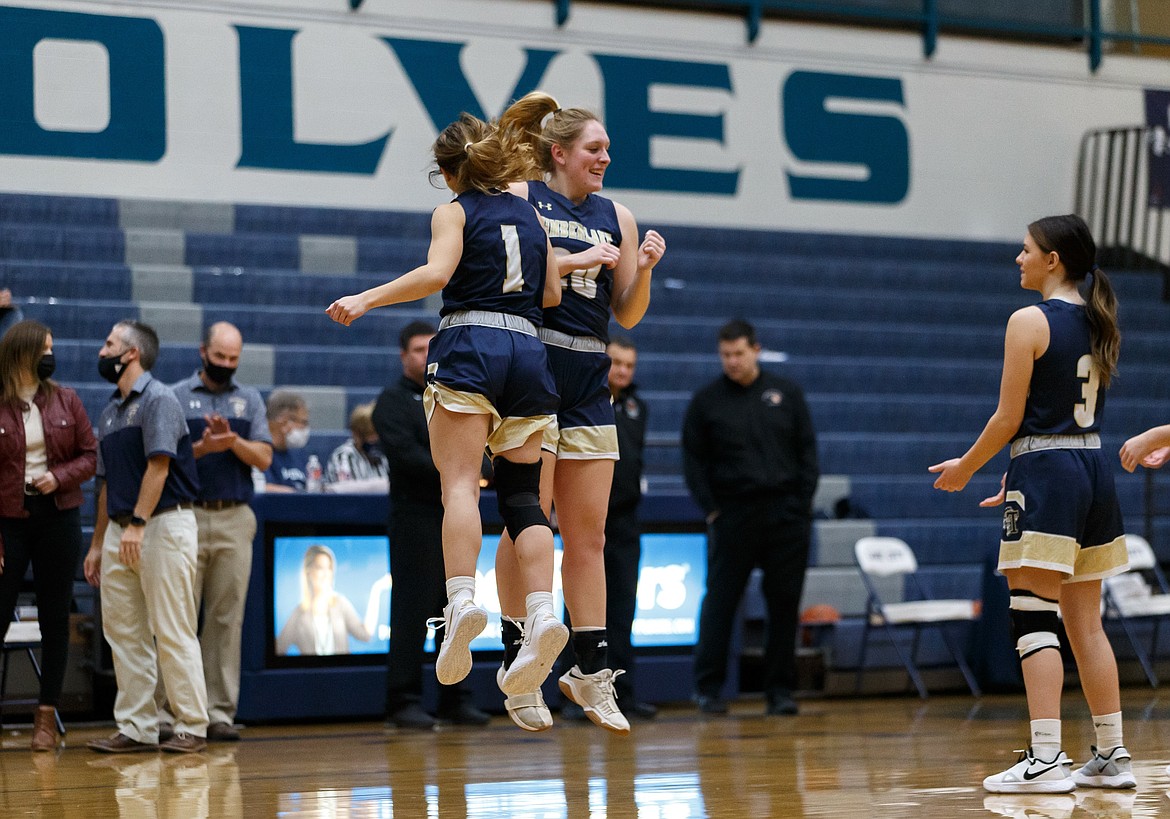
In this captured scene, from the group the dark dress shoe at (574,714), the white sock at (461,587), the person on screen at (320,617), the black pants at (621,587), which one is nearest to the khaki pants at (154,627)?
the person on screen at (320,617)

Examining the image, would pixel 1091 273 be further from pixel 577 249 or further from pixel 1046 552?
pixel 577 249

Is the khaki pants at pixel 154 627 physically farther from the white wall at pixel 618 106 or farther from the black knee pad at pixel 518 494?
the white wall at pixel 618 106

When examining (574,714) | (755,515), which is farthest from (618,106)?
(574,714)

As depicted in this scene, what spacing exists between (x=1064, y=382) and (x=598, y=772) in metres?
2.24

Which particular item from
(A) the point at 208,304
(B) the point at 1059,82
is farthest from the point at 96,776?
(B) the point at 1059,82

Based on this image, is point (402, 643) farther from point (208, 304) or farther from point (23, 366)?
point (208, 304)

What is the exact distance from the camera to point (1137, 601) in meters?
10.1

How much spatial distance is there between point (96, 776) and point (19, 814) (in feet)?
3.62

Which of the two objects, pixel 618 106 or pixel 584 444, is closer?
pixel 584 444

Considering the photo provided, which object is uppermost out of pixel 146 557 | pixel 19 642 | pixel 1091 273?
pixel 1091 273

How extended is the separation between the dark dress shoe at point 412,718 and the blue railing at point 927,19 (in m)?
7.46

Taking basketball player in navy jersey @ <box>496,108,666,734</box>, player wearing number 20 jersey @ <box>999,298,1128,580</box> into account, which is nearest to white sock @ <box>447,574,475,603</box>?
basketball player in navy jersey @ <box>496,108,666,734</box>

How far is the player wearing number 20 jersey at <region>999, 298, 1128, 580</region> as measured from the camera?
4930 mm

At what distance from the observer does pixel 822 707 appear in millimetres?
8969
